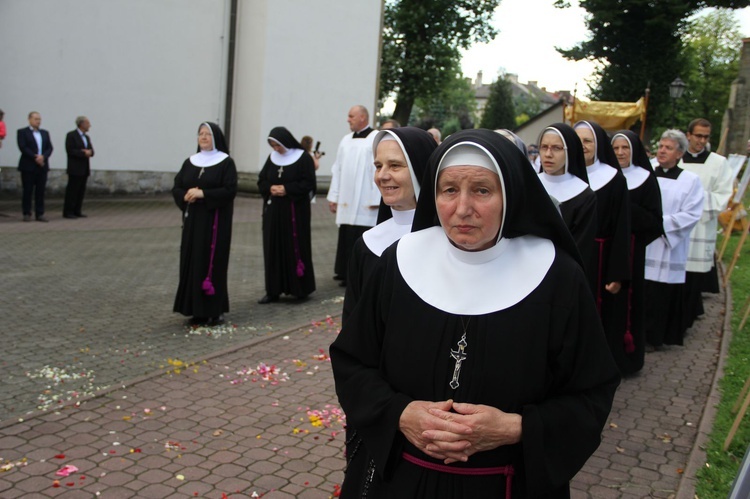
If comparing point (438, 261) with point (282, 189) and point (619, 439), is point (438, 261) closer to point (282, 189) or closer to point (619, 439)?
point (619, 439)

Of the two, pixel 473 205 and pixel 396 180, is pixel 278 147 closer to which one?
pixel 396 180

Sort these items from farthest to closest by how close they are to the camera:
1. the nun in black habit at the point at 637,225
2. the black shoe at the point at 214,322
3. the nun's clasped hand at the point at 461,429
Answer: the black shoe at the point at 214,322 < the nun in black habit at the point at 637,225 < the nun's clasped hand at the point at 461,429

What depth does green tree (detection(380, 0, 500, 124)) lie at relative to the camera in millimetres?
36875

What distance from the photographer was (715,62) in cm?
A: 6162

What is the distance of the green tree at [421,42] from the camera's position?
36875 millimetres

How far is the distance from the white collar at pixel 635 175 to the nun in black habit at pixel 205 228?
4019 mm

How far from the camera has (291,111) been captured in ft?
75.3

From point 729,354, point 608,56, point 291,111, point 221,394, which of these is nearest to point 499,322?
point 221,394

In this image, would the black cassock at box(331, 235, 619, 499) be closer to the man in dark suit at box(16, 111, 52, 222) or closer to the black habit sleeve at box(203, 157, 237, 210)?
the black habit sleeve at box(203, 157, 237, 210)

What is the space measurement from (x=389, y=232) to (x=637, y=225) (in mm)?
4129

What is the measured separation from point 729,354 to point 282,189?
5.39 m

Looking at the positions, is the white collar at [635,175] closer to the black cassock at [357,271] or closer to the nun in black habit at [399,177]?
the nun in black habit at [399,177]

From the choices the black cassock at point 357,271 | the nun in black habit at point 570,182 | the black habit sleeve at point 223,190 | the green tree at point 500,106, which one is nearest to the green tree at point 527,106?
the green tree at point 500,106

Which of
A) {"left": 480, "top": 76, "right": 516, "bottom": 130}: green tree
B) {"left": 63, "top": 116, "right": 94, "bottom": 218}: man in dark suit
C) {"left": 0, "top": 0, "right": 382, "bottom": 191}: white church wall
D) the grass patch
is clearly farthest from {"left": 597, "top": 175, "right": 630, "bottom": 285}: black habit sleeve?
{"left": 480, "top": 76, "right": 516, "bottom": 130}: green tree
